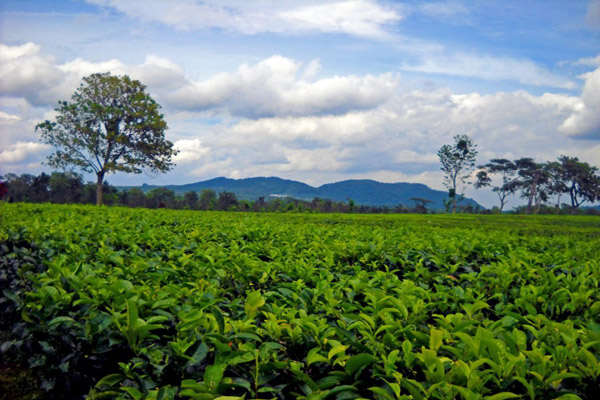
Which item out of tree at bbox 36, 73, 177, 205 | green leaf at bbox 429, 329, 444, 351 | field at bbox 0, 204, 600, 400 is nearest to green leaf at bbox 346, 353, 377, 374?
field at bbox 0, 204, 600, 400

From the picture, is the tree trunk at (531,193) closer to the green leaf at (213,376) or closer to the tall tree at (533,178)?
the tall tree at (533,178)

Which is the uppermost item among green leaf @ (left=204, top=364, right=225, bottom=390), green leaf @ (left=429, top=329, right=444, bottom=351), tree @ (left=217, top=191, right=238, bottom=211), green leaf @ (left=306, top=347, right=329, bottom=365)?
tree @ (left=217, top=191, right=238, bottom=211)

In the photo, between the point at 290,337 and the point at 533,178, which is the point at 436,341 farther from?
the point at 533,178

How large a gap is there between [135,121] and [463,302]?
119ft

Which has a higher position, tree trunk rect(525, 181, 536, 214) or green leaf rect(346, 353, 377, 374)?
tree trunk rect(525, 181, 536, 214)

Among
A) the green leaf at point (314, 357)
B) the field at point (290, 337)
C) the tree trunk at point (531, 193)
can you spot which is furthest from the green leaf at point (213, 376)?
the tree trunk at point (531, 193)

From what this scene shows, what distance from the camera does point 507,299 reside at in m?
3.21

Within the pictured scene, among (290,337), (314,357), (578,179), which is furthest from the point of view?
(578,179)

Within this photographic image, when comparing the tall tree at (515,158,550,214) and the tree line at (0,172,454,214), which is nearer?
the tree line at (0,172,454,214)

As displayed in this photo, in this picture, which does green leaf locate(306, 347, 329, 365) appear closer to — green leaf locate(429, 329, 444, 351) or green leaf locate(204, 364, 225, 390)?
green leaf locate(204, 364, 225, 390)

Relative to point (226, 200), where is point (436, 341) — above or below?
below

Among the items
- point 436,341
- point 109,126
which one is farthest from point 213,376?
point 109,126

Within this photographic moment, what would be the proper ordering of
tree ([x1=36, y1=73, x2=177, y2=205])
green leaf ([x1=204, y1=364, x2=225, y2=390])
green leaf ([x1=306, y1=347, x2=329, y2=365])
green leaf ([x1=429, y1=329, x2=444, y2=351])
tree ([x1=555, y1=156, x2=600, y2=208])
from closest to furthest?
green leaf ([x1=204, y1=364, x2=225, y2=390]) < green leaf ([x1=306, y1=347, x2=329, y2=365]) < green leaf ([x1=429, y1=329, x2=444, y2=351]) < tree ([x1=36, y1=73, x2=177, y2=205]) < tree ([x1=555, y1=156, x2=600, y2=208])

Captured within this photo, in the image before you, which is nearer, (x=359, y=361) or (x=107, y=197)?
(x=359, y=361)
